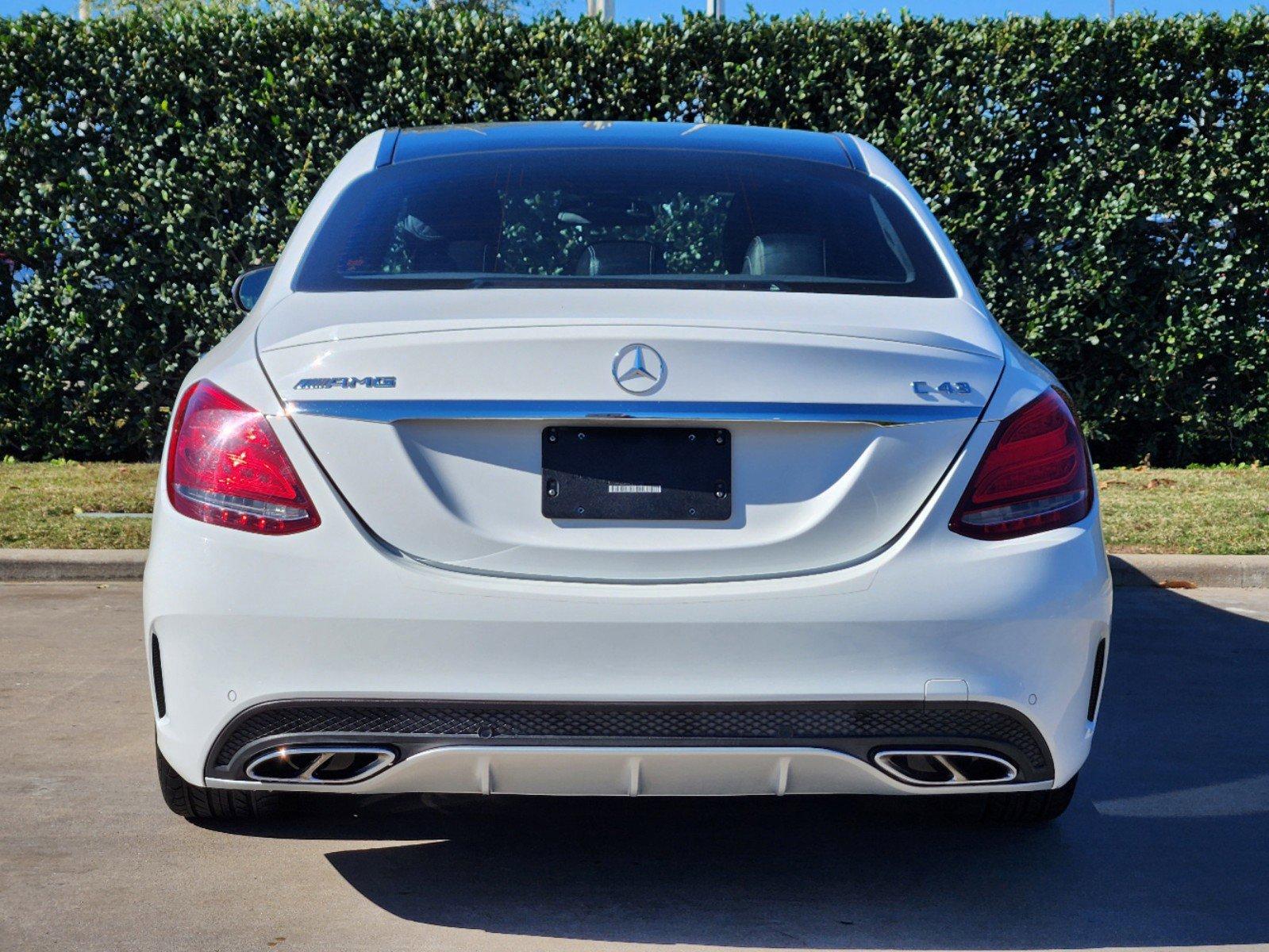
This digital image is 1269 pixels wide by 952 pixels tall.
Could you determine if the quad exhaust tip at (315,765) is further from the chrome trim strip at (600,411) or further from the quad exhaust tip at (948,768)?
the quad exhaust tip at (948,768)

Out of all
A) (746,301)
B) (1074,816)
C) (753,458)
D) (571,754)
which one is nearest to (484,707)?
(571,754)

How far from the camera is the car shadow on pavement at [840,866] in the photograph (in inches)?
138

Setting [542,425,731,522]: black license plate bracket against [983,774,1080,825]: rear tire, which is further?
[983,774,1080,825]: rear tire

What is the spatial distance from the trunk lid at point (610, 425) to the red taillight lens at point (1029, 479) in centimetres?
9

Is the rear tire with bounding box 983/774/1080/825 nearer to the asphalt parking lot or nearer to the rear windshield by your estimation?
the asphalt parking lot

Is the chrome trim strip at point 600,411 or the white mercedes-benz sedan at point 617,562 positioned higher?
the chrome trim strip at point 600,411

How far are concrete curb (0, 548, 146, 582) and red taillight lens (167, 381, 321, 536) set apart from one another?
4.87m

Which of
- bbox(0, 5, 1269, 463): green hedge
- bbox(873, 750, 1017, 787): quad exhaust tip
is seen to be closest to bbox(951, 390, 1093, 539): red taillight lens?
bbox(873, 750, 1017, 787): quad exhaust tip

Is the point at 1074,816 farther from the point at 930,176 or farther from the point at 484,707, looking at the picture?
the point at 930,176

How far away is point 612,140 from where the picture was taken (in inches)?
178

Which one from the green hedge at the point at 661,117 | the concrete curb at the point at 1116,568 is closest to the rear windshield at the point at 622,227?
the concrete curb at the point at 1116,568

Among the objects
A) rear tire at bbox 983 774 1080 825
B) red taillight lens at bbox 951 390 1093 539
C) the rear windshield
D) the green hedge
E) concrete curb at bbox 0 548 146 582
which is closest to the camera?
red taillight lens at bbox 951 390 1093 539

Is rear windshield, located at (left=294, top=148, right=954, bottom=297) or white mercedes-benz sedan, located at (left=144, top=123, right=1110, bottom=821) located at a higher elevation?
rear windshield, located at (left=294, top=148, right=954, bottom=297)

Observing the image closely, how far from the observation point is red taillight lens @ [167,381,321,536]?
3199 mm
